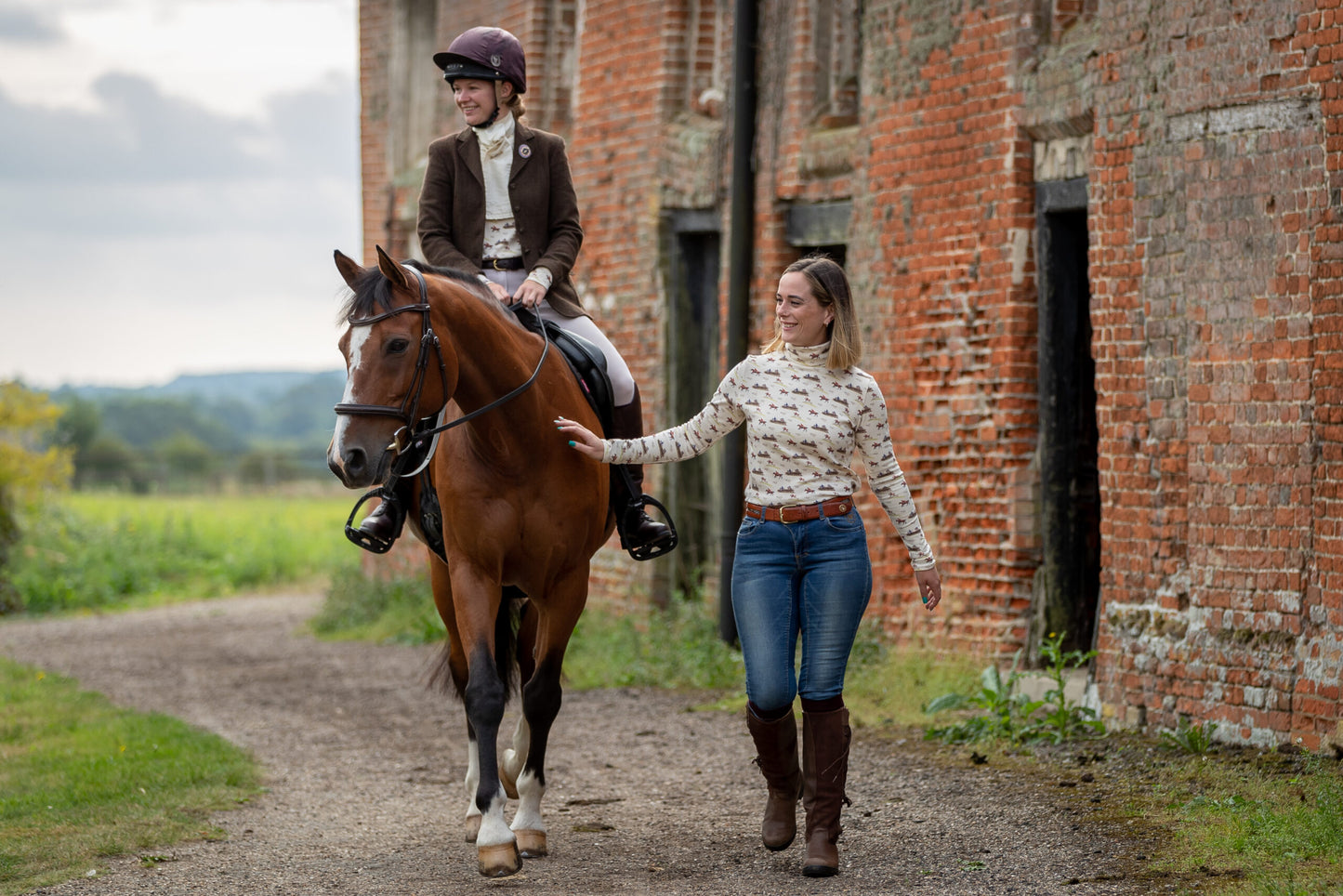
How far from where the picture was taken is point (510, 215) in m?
7.07

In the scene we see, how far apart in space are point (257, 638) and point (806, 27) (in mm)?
8436

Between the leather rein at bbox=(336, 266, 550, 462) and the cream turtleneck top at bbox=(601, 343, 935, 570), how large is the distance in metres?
0.95

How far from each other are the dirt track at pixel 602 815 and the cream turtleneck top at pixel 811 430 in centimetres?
129

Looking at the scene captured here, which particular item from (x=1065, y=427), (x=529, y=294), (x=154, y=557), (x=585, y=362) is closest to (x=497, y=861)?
(x=585, y=362)

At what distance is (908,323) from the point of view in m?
10.1

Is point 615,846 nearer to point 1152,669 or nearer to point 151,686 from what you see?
point 1152,669

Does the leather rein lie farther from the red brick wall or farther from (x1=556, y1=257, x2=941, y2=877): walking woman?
the red brick wall

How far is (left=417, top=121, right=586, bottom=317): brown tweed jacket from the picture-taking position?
701cm

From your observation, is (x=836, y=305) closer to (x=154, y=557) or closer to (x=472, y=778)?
(x=472, y=778)

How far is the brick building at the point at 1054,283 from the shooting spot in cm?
739

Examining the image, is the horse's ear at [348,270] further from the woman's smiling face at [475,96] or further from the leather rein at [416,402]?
the woman's smiling face at [475,96]

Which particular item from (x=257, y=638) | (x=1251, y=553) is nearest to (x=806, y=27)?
(x=1251, y=553)

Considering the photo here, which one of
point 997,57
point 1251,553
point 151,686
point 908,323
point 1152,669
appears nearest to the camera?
point 1251,553

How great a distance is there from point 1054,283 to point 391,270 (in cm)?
495
